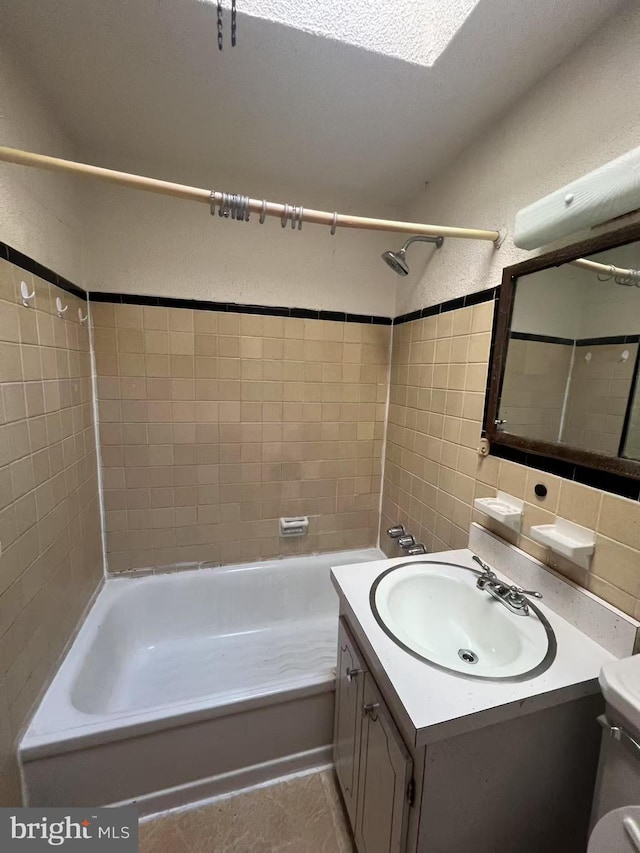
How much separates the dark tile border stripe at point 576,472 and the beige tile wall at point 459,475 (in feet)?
0.06

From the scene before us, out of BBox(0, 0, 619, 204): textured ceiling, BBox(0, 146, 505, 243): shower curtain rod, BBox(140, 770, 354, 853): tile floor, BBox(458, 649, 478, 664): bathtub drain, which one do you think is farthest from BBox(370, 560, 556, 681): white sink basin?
BBox(0, 0, 619, 204): textured ceiling

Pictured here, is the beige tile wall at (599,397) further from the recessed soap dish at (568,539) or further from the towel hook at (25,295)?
the towel hook at (25,295)

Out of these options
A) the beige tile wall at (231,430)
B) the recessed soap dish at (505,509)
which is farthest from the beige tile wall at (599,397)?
the beige tile wall at (231,430)

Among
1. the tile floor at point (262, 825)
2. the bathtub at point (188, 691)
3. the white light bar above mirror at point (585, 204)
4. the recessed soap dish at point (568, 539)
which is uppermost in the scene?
the white light bar above mirror at point (585, 204)

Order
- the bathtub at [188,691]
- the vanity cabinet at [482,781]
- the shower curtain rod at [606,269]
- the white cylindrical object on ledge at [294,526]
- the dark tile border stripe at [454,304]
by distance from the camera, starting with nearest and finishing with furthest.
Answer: the vanity cabinet at [482,781] < the shower curtain rod at [606,269] < the bathtub at [188,691] < the dark tile border stripe at [454,304] < the white cylindrical object on ledge at [294,526]

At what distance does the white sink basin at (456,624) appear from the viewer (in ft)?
2.62

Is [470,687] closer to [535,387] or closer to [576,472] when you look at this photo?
[576,472]

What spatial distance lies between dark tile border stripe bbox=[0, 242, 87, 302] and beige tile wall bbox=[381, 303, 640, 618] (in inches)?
57.9

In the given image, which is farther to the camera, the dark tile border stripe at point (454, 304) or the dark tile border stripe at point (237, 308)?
the dark tile border stripe at point (237, 308)

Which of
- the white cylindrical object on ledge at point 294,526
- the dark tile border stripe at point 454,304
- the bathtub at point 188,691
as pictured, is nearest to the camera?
the bathtub at point 188,691

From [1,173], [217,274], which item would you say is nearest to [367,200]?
[217,274]

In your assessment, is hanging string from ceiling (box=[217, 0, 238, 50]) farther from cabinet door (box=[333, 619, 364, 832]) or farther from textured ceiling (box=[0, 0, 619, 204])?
cabinet door (box=[333, 619, 364, 832])

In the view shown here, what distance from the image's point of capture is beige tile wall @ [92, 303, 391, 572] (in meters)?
1.58

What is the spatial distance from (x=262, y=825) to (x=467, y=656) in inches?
35.7
